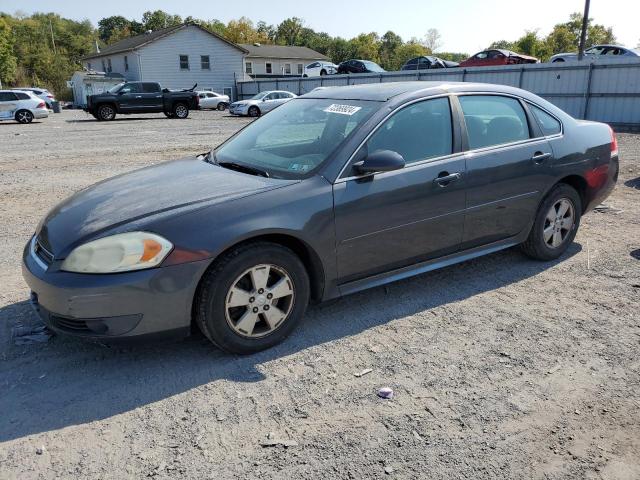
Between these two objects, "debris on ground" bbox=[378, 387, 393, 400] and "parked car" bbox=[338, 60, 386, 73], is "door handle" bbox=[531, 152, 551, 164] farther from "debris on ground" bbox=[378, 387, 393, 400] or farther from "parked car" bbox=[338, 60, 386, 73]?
"parked car" bbox=[338, 60, 386, 73]

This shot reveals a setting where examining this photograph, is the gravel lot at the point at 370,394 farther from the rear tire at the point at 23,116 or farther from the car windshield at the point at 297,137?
the rear tire at the point at 23,116

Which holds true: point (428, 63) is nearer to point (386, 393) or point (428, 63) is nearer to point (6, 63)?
point (386, 393)

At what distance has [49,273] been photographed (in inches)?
122

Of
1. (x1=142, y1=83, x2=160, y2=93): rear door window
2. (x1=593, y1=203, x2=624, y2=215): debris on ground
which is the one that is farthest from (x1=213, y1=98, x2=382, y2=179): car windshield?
(x1=142, y1=83, x2=160, y2=93): rear door window

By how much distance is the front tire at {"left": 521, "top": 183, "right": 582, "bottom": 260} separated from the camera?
4.85 meters

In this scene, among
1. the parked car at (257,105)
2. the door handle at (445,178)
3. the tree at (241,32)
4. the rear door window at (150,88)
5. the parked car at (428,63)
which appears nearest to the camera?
the door handle at (445,178)

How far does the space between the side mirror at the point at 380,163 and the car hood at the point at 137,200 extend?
0.49 meters

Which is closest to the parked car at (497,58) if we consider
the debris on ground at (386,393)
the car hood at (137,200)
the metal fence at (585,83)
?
the metal fence at (585,83)

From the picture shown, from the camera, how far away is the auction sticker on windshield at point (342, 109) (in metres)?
4.09

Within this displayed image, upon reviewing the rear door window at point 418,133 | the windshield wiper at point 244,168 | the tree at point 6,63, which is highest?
the tree at point 6,63

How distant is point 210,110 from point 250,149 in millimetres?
34969

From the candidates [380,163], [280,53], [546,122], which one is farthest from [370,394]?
[280,53]

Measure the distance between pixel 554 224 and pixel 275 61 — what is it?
6151 centimetres

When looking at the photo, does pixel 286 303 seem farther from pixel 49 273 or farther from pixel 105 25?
pixel 105 25
